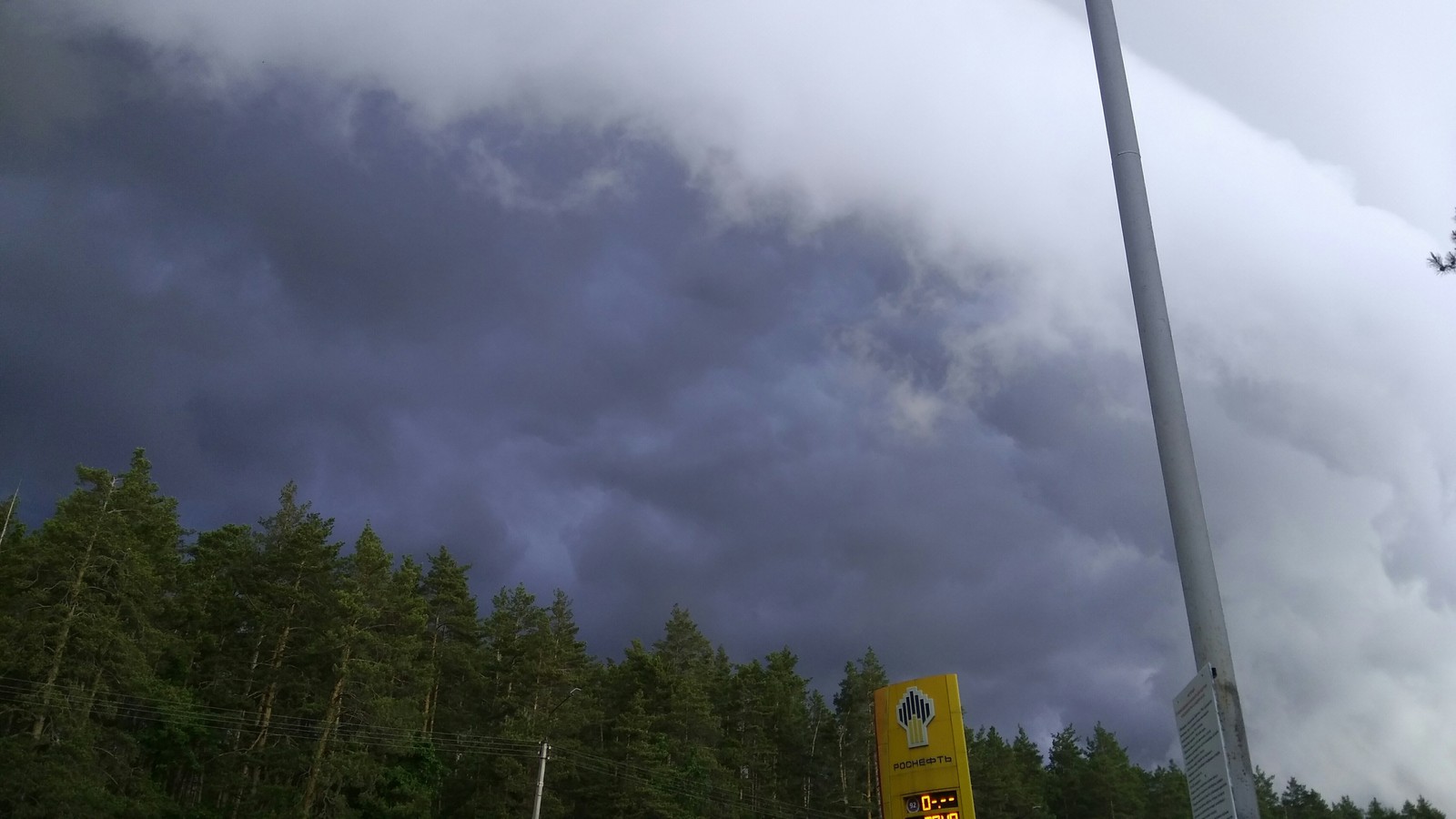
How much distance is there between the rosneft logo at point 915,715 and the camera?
1188 inches

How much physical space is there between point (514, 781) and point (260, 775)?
44.0 feet

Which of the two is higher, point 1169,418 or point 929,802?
point 929,802

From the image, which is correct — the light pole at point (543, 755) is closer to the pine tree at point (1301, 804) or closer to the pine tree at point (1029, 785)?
the pine tree at point (1029, 785)

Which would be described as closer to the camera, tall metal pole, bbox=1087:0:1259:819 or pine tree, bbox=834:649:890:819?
tall metal pole, bbox=1087:0:1259:819

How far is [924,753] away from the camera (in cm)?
2986

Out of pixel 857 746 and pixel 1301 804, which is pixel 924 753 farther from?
pixel 1301 804

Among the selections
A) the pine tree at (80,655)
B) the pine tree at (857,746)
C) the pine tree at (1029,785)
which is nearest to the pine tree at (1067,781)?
the pine tree at (1029,785)

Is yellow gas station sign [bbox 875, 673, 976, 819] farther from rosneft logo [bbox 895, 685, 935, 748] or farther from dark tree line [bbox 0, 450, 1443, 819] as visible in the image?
dark tree line [bbox 0, 450, 1443, 819]

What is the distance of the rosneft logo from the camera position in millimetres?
30172

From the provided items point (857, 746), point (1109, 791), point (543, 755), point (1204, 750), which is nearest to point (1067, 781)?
point (1109, 791)

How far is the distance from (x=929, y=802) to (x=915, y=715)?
266 cm

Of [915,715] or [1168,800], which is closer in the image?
[915,715]

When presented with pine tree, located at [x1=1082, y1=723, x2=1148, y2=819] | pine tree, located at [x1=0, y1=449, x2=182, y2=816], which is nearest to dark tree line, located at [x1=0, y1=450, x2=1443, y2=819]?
pine tree, located at [x1=0, y1=449, x2=182, y2=816]

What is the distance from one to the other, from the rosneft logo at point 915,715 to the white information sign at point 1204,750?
23.4m
